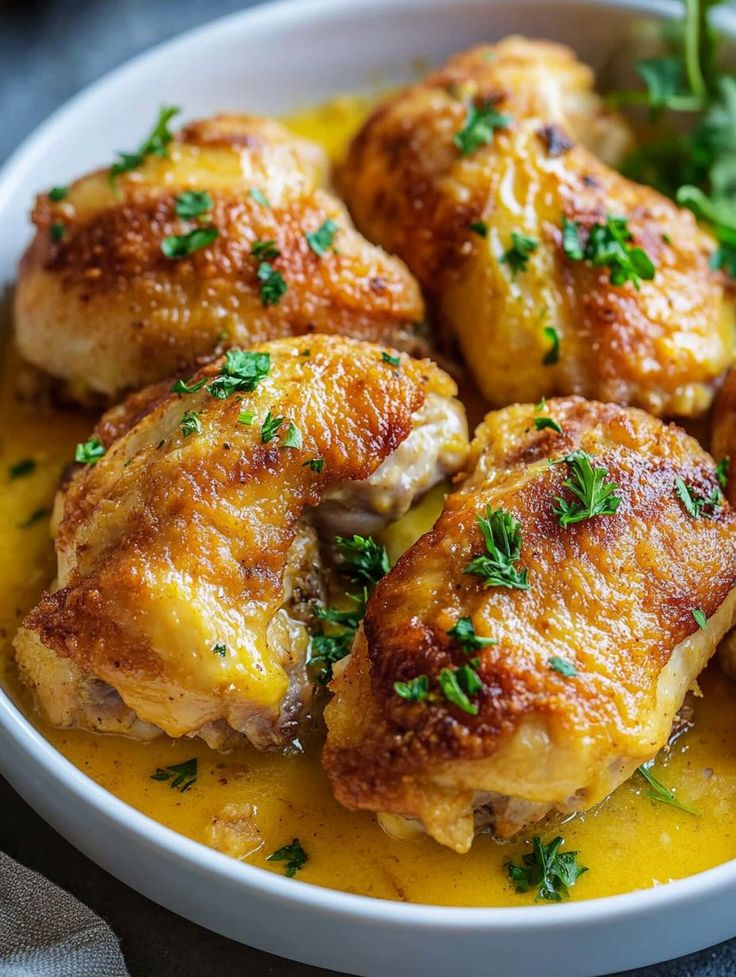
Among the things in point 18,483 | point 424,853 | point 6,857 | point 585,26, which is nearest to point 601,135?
point 585,26

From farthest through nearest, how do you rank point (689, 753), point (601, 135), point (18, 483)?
point (601, 135) < point (18, 483) < point (689, 753)

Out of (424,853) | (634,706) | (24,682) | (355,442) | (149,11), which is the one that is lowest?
(424,853)

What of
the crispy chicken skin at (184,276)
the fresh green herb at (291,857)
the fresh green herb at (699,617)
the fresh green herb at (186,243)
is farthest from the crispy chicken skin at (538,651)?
the fresh green herb at (186,243)

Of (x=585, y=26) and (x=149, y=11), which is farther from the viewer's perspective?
(x=149, y=11)

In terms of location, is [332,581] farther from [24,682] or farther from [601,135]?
[601,135]

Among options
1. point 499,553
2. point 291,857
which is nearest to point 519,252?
point 499,553

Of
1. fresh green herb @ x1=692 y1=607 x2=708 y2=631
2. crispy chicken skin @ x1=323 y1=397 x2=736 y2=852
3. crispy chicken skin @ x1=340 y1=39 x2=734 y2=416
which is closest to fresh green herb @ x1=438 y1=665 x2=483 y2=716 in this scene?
crispy chicken skin @ x1=323 y1=397 x2=736 y2=852

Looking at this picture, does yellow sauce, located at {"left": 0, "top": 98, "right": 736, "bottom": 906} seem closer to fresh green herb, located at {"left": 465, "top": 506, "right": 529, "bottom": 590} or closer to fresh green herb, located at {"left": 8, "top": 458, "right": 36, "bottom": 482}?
fresh green herb, located at {"left": 465, "top": 506, "right": 529, "bottom": 590}

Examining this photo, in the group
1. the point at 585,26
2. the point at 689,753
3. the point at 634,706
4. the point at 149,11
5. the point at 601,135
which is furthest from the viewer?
the point at 149,11

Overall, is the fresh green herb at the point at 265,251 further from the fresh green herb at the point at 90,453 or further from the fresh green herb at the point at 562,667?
the fresh green herb at the point at 562,667
